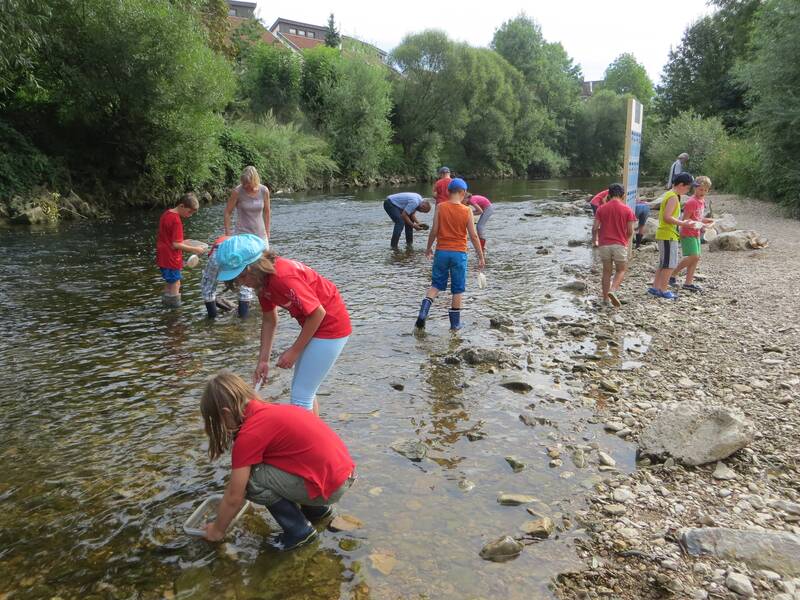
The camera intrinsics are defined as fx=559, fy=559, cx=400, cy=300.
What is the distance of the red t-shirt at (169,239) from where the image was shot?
8547mm

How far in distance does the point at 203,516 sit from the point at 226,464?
85 cm

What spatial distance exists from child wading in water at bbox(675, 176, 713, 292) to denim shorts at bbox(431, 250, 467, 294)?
4.61 m

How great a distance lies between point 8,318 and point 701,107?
52.9 m

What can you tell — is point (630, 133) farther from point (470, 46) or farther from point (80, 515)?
point (470, 46)

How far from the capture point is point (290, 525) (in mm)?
3484

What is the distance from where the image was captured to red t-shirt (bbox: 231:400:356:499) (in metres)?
3.23

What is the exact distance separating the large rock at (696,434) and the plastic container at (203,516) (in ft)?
10.6

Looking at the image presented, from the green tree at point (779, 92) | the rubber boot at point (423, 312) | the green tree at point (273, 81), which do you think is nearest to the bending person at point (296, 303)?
the rubber boot at point (423, 312)

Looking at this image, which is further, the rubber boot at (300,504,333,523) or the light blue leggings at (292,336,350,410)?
the light blue leggings at (292,336,350,410)

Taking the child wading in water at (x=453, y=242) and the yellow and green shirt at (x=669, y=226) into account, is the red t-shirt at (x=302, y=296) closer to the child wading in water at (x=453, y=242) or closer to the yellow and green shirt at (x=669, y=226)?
the child wading in water at (x=453, y=242)

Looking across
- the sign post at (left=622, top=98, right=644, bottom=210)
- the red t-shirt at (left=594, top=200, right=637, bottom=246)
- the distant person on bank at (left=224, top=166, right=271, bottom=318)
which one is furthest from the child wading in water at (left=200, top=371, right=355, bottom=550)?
the sign post at (left=622, top=98, right=644, bottom=210)

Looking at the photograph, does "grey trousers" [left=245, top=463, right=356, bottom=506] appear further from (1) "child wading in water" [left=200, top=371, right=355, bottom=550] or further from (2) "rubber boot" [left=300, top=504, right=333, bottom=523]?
(2) "rubber boot" [left=300, top=504, right=333, bottom=523]

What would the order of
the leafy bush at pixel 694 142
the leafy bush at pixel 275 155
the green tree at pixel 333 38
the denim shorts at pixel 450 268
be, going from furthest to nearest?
1. the green tree at pixel 333 38
2. the leafy bush at pixel 694 142
3. the leafy bush at pixel 275 155
4. the denim shorts at pixel 450 268

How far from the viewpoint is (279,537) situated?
3.61m
